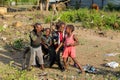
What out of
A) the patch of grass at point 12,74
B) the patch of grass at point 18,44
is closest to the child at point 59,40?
the patch of grass at point 12,74

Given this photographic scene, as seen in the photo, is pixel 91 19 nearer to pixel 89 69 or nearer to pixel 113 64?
pixel 113 64

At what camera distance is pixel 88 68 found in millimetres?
8469

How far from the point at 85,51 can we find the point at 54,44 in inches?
81.3

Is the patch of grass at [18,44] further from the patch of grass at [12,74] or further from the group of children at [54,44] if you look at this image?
the patch of grass at [12,74]

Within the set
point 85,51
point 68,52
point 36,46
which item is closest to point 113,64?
point 68,52

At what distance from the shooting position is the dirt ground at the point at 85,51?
8016mm

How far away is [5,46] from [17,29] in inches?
100

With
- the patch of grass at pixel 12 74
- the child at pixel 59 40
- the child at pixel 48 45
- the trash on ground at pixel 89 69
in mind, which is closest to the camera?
the patch of grass at pixel 12 74

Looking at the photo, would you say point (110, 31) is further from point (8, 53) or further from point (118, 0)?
point (118, 0)

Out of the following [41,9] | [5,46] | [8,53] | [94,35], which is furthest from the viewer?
[41,9]

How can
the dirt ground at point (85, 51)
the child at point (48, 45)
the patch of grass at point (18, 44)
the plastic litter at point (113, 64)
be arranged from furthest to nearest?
the patch of grass at point (18, 44) → the plastic litter at point (113, 64) → the child at point (48, 45) → the dirt ground at point (85, 51)

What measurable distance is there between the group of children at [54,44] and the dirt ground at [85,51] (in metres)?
0.24

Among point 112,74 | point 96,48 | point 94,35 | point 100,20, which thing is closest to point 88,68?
point 112,74

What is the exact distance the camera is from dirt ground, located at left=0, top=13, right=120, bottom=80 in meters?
8.02
